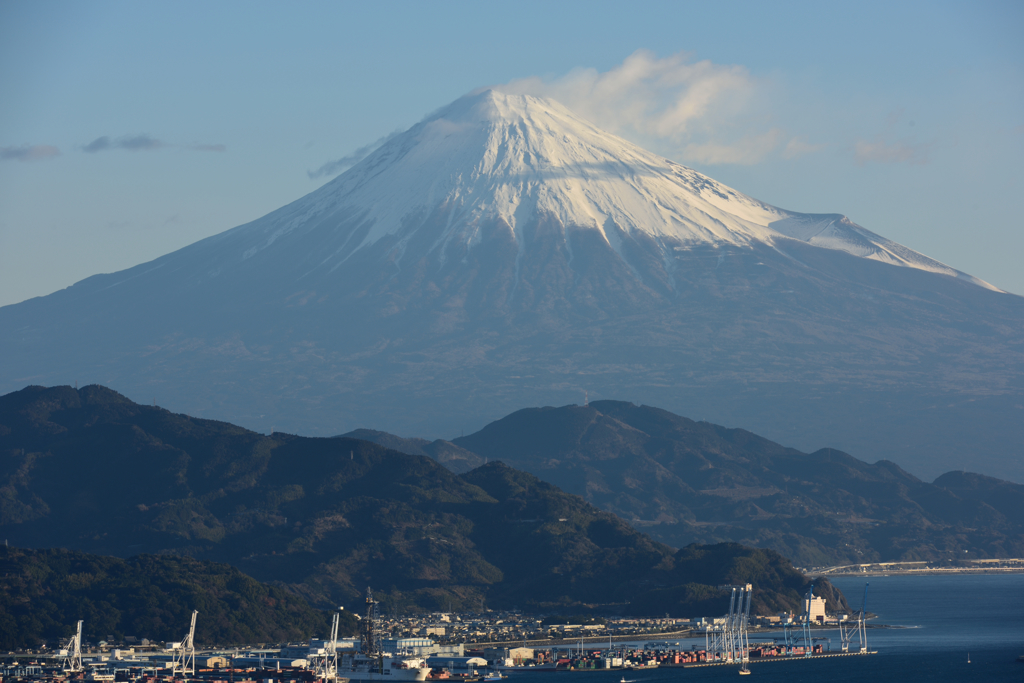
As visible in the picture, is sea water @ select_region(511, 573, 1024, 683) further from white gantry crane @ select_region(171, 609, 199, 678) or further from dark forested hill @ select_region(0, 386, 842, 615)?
white gantry crane @ select_region(171, 609, 199, 678)

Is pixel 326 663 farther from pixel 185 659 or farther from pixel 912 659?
pixel 912 659

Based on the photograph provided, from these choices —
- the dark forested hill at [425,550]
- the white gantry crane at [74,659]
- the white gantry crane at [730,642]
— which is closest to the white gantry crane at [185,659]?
the white gantry crane at [74,659]

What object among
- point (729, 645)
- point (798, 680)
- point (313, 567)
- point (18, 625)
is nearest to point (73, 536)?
point (313, 567)

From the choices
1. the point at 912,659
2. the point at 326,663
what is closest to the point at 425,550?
the point at 912,659

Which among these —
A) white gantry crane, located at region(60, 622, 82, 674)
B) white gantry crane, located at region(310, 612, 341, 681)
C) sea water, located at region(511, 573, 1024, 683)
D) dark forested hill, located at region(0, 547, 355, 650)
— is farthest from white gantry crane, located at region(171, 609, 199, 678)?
sea water, located at region(511, 573, 1024, 683)

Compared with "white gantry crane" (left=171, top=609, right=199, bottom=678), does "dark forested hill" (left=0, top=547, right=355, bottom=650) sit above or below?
above

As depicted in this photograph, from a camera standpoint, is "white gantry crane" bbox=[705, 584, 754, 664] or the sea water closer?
the sea water

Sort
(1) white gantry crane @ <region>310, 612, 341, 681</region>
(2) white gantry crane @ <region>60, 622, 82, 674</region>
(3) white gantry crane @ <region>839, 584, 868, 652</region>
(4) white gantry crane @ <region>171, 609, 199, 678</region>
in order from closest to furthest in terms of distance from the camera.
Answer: (1) white gantry crane @ <region>310, 612, 341, 681</region>, (2) white gantry crane @ <region>60, 622, 82, 674</region>, (4) white gantry crane @ <region>171, 609, 199, 678</region>, (3) white gantry crane @ <region>839, 584, 868, 652</region>

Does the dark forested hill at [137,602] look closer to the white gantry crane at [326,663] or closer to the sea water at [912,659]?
the white gantry crane at [326,663]
